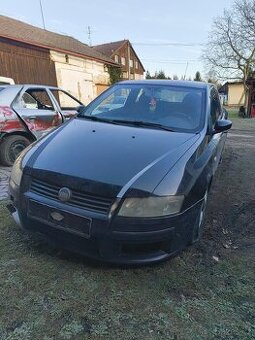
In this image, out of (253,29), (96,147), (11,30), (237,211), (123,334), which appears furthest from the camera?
(253,29)

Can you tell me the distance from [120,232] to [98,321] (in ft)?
2.01

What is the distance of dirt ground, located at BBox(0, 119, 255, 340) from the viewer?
2123 mm

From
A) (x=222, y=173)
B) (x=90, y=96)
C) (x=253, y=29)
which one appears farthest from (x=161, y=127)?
(x=253, y=29)

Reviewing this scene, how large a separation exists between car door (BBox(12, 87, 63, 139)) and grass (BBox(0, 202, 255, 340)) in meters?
3.61

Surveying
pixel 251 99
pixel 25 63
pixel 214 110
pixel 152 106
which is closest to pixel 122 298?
pixel 152 106

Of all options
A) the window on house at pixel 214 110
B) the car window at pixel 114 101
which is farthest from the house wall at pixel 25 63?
the window on house at pixel 214 110

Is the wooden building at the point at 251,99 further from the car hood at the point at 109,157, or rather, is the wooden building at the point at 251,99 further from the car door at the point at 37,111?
the car hood at the point at 109,157

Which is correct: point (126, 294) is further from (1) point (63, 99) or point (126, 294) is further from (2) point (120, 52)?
(2) point (120, 52)

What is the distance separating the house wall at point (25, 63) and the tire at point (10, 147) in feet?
43.3

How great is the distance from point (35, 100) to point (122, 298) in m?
5.35

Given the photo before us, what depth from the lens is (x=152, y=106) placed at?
3932 mm

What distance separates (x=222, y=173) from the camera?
243 inches

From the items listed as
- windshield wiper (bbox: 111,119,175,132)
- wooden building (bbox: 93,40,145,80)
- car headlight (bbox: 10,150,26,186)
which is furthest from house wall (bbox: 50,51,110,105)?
car headlight (bbox: 10,150,26,186)

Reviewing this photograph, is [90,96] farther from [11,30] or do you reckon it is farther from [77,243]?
[77,243]
